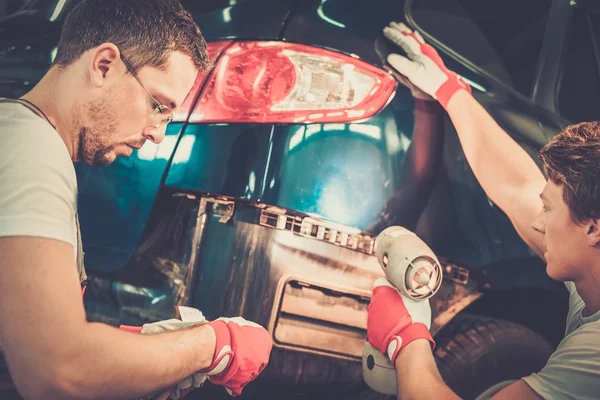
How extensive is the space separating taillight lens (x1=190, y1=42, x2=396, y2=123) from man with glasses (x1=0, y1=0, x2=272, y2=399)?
9 centimetres

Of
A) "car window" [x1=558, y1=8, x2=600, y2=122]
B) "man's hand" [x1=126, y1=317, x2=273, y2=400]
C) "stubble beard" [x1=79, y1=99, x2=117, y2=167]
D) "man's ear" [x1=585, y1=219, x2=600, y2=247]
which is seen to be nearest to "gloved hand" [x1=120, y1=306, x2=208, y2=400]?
"man's hand" [x1=126, y1=317, x2=273, y2=400]

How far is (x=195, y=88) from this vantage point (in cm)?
147

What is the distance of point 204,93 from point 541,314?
1.63 meters

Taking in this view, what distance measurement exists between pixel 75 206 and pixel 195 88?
0.54 metres

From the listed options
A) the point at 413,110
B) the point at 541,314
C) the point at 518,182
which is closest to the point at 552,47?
the point at 518,182

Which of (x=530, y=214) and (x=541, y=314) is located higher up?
(x=530, y=214)

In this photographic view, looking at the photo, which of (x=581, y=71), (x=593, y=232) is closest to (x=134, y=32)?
(x=593, y=232)

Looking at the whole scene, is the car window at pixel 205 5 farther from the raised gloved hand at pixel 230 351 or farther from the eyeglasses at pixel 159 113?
the raised gloved hand at pixel 230 351

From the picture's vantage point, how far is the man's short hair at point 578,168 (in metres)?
1.37

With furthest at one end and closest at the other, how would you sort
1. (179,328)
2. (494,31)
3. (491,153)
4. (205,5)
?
(494,31)
(491,153)
(205,5)
(179,328)

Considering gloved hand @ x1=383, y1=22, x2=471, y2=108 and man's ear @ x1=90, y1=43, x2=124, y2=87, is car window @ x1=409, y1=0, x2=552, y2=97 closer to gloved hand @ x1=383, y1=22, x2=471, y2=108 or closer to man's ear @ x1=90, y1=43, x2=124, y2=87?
gloved hand @ x1=383, y1=22, x2=471, y2=108

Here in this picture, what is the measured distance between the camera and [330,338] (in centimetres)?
147

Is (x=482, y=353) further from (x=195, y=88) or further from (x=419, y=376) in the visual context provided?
(x=195, y=88)

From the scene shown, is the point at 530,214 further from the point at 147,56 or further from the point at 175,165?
the point at 147,56
